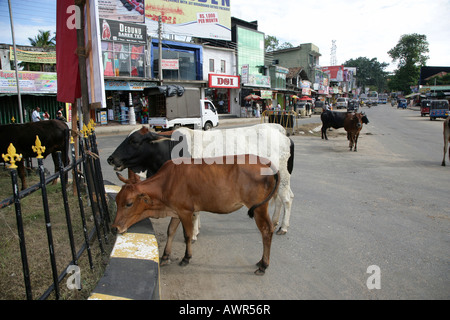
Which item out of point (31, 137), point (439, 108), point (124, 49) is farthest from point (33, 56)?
point (439, 108)

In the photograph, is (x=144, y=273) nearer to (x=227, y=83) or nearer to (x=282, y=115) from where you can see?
(x=282, y=115)

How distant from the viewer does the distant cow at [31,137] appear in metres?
6.50

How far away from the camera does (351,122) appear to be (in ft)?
42.7

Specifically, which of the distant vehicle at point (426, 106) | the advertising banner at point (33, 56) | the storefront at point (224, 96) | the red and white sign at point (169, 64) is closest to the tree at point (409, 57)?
the distant vehicle at point (426, 106)

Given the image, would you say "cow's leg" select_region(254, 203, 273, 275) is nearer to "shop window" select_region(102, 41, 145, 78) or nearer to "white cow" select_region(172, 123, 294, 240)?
"white cow" select_region(172, 123, 294, 240)

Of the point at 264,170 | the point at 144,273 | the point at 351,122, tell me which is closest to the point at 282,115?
the point at 351,122

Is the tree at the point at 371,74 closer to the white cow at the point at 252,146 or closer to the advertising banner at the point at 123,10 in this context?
the advertising banner at the point at 123,10

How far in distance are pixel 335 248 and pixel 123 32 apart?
23.2 m

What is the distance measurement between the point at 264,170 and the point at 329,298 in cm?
148

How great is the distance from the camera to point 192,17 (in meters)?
29.9

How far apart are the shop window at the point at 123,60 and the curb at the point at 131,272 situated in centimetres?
2080

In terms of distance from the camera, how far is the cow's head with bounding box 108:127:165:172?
477 centimetres

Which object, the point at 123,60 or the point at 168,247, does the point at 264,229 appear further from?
the point at 123,60

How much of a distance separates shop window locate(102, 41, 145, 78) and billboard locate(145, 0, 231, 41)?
12.7ft
